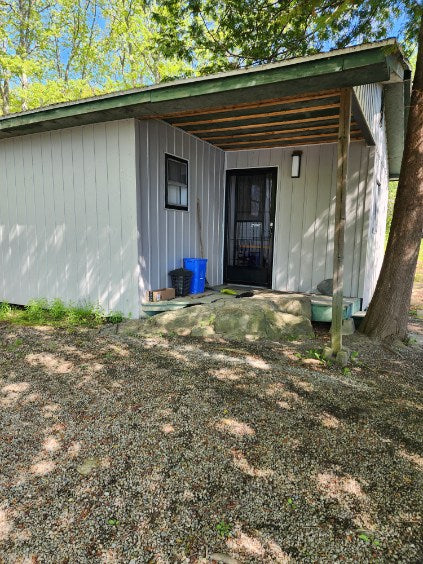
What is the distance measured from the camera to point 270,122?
179 inches

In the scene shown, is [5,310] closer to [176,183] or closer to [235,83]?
[176,183]

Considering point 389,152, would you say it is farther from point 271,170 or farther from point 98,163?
point 98,163

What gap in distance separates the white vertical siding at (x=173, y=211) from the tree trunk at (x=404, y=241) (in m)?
2.80

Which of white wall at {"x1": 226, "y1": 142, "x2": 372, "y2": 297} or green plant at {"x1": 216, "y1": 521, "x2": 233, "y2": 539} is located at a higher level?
white wall at {"x1": 226, "y1": 142, "x2": 372, "y2": 297}

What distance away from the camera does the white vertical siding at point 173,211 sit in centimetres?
467

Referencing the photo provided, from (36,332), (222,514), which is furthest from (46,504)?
(36,332)

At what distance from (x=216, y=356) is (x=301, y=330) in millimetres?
1345

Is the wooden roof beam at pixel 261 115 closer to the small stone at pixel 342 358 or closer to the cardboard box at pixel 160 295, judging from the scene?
the cardboard box at pixel 160 295

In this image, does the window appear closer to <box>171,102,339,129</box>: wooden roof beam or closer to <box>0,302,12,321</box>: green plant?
<box>171,102,339,129</box>: wooden roof beam

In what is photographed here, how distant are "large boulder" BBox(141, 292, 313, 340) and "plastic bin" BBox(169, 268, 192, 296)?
0.61 m

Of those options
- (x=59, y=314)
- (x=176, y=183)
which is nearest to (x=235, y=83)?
(x=176, y=183)

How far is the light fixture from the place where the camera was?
5656 millimetres

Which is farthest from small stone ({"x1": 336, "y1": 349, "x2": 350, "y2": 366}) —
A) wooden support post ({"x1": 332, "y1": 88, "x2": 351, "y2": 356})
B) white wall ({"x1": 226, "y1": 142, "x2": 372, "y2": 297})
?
white wall ({"x1": 226, "y1": 142, "x2": 372, "y2": 297})

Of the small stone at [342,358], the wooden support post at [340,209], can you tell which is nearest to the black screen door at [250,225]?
the wooden support post at [340,209]
